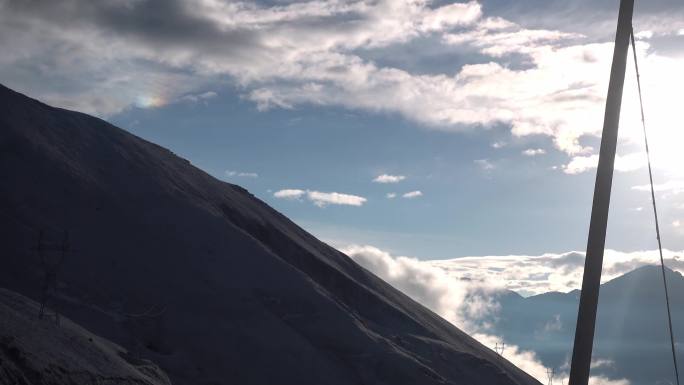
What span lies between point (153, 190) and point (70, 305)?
26.4 meters

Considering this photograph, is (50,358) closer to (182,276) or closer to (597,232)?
(597,232)

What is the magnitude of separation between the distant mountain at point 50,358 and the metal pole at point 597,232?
45.3 feet

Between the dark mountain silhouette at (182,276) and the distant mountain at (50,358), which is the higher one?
the dark mountain silhouette at (182,276)

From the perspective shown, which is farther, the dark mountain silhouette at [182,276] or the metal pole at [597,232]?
the dark mountain silhouette at [182,276]

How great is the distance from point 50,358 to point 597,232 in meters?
17.2

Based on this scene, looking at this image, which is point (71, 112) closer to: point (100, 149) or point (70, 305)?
point (100, 149)

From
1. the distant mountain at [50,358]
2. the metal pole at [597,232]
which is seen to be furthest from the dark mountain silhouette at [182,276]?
the metal pole at [597,232]

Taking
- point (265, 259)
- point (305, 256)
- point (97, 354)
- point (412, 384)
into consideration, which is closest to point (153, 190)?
point (265, 259)

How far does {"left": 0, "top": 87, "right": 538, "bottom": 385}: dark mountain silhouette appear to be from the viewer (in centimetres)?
5653

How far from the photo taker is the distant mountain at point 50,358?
1960 cm

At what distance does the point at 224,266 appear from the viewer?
71.1 m

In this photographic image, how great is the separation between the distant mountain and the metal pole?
1381 cm

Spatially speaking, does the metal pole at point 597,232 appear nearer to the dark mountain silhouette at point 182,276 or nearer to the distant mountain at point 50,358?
the distant mountain at point 50,358

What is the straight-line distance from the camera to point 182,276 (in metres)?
65.9
